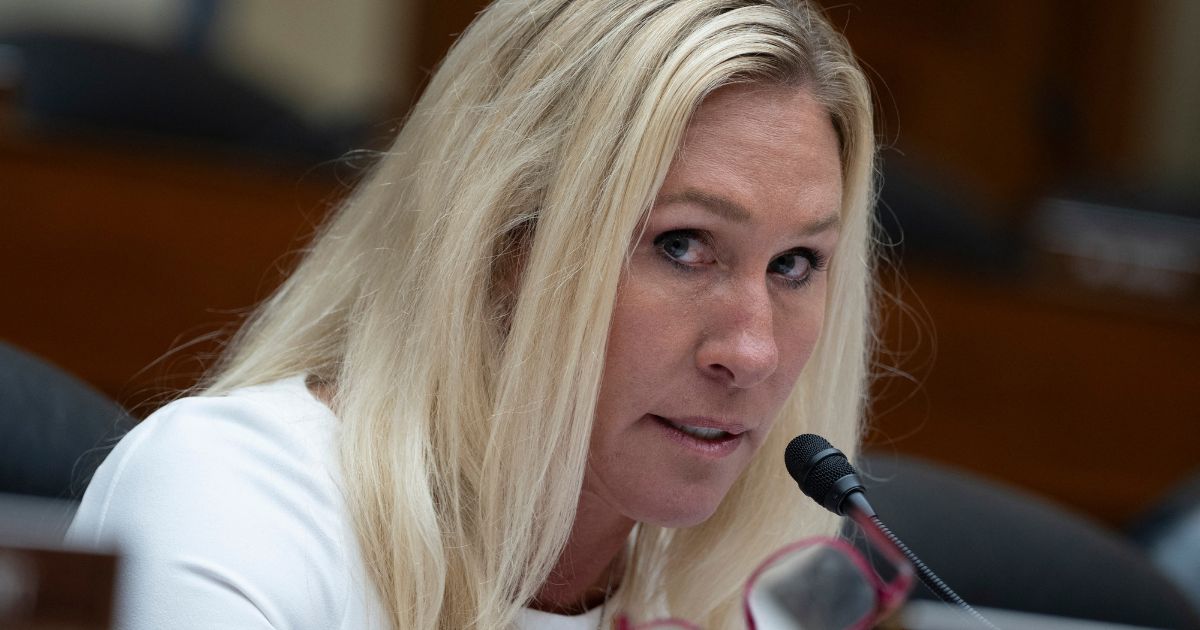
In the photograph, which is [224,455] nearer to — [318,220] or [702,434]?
[702,434]

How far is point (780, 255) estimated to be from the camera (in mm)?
1298

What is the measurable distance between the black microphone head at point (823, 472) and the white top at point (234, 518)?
1.22 feet

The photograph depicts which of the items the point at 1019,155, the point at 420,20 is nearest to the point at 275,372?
the point at 420,20

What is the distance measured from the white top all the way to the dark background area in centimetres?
60

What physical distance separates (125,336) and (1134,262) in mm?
2297

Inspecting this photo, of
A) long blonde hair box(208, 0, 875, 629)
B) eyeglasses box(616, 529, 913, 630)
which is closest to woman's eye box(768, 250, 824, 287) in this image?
long blonde hair box(208, 0, 875, 629)

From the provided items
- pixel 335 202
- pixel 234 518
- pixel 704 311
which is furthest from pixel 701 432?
pixel 335 202

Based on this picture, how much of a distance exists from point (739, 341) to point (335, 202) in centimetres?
149

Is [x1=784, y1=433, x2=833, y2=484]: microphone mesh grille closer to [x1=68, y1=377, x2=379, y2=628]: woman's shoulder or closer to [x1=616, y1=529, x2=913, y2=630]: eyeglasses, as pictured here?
[x1=616, y1=529, x2=913, y2=630]: eyeglasses

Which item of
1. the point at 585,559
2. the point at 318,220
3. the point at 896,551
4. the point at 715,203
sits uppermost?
the point at 715,203

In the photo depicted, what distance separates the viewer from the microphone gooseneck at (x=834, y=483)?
115 cm

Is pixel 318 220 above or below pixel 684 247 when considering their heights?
below

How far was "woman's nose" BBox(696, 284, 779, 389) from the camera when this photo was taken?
122 centimetres

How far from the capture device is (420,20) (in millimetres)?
4559
